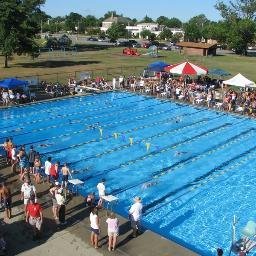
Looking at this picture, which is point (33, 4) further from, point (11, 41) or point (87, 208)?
point (87, 208)

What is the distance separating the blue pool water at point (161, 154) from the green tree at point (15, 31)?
13587mm

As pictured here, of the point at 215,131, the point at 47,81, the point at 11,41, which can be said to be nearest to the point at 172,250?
the point at 215,131

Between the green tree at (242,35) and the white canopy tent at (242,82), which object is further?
the green tree at (242,35)

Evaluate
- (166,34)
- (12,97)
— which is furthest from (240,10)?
(12,97)

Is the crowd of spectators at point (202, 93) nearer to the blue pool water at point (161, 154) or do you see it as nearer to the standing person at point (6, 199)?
the blue pool water at point (161, 154)

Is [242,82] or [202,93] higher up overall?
[242,82]

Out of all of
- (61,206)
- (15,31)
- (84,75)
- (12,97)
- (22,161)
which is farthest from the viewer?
(15,31)

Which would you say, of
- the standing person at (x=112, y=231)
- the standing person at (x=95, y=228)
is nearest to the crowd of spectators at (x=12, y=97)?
the standing person at (x=95, y=228)

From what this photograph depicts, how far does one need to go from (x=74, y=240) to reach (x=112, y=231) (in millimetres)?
1308

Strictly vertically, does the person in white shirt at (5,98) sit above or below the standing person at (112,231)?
above

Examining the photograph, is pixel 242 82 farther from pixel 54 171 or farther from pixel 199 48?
pixel 199 48

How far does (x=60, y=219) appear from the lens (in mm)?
11641

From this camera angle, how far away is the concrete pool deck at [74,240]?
10.4 metres

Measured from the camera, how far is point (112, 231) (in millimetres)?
10297
